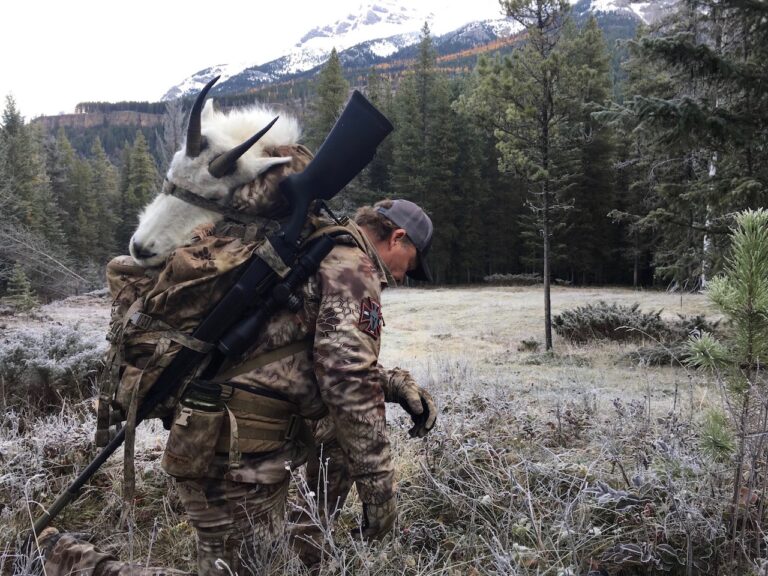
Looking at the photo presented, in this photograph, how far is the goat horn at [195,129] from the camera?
1.95 meters

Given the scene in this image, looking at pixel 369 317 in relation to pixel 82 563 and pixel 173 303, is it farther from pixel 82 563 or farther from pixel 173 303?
pixel 82 563

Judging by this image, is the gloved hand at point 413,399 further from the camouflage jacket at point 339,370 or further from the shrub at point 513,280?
the shrub at point 513,280

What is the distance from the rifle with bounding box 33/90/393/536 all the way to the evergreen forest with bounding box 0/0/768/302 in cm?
320

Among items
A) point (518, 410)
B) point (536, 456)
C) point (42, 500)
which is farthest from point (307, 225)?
point (518, 410)

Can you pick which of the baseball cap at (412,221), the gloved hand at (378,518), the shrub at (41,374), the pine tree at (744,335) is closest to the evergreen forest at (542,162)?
the pine tree at (744,335)

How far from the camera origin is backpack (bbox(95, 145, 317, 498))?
1.86m

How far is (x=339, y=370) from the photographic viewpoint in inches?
69.9

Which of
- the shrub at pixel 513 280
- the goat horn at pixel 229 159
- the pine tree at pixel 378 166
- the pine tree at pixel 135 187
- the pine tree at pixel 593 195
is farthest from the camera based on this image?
the pine tree at pixel 135 187

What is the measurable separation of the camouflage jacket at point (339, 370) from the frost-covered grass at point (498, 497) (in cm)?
33

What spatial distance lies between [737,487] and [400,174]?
32.0 m

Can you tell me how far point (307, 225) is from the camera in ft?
6.70

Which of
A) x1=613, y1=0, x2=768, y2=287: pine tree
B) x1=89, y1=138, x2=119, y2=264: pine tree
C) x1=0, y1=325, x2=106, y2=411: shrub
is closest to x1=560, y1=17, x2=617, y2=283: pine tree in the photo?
x1=613, y1=0, x2=768, y2=287: pine tree

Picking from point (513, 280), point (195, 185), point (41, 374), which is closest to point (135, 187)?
point (513, 280)

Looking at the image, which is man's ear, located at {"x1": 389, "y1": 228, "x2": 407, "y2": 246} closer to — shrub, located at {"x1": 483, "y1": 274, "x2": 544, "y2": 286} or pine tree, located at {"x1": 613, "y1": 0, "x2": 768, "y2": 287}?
pine tree, located at {"x1": 613, "y1": 0, "x2": 768, "y2": 287}
